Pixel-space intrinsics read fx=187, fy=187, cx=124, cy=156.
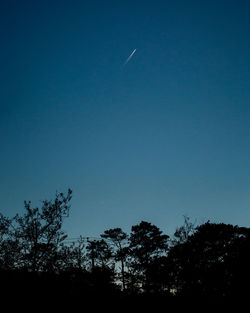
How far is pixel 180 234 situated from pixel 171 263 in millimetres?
4771

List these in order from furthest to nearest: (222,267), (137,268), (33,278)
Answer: (137,268) → (222,267) → (33,278)

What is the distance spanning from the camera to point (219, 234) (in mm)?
28922

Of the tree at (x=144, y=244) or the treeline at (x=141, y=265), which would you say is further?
the tree at (x=144, y=244)

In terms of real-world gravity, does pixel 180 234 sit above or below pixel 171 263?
above

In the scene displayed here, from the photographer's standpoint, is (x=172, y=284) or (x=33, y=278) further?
(x=172, y=284)

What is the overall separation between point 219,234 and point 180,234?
5.86m

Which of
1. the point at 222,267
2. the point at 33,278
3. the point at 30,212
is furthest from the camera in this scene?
the point at 222,267

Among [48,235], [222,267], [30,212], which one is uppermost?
[30,212]

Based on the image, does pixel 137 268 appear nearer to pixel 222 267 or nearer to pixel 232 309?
pixel 222 267

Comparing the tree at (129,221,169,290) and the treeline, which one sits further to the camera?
the tree at (129,221,169,290)

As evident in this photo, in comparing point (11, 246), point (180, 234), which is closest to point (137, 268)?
point (180, 234)

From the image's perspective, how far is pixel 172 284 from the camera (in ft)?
99.0

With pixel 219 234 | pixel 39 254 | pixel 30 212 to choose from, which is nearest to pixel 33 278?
pixel 39 254

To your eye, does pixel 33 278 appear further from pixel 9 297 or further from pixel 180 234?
pixel 180 234
